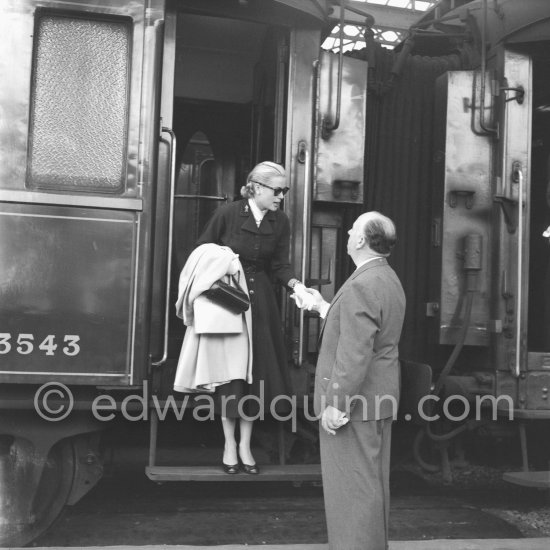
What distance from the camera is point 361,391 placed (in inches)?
108

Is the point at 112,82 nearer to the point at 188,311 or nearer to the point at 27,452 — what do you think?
the point at 188,311

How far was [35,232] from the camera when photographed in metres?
3.33

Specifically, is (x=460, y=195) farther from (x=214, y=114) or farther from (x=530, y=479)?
(x=214, y=114)

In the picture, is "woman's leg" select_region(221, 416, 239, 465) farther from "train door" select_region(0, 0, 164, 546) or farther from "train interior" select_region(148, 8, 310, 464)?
"train interior" select_region(148, 8, 310, 464)

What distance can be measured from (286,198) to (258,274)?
0.47 m

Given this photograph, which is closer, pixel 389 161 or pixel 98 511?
pixel 98 511

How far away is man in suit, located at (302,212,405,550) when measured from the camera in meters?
2.65

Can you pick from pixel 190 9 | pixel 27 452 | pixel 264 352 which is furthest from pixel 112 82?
pixel 27 452

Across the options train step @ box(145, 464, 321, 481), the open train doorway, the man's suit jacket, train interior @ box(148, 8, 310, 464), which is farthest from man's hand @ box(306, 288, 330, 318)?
the open train doorway

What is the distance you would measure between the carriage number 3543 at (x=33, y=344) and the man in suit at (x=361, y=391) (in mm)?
1221

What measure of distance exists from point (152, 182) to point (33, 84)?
2.33 feet

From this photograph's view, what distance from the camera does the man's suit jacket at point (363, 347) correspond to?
8.64ft

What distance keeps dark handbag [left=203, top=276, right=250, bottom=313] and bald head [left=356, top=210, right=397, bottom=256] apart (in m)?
0.83

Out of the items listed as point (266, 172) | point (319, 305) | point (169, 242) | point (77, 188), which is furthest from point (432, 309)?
point (77, 188)
